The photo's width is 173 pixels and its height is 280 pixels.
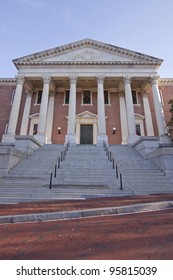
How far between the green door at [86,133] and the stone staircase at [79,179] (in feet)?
32.7

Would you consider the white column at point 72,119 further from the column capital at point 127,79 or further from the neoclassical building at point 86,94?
the column capital at point 127,79

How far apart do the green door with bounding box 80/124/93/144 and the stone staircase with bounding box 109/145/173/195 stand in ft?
33.9

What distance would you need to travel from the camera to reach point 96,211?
16.6 feet

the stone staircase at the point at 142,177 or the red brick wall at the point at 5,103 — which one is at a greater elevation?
the red brick wall at the point at 5,103

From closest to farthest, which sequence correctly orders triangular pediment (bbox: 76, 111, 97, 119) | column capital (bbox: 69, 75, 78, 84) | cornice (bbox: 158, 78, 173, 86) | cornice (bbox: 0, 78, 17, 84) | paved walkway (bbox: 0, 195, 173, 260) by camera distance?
paved walkway (bbox: 0, 195, 173, 260), column capital (bbox: 69, 75, 78, 84), triangular pediment (bbox: 76, 111, 97, 119), cornice (bbox: 158, 78, 173, 86), cornice (bbox: 0, 78, 17, 84)

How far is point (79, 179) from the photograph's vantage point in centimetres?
982

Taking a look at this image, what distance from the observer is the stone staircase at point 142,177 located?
9.00 metres

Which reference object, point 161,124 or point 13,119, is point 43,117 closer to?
point 13,119

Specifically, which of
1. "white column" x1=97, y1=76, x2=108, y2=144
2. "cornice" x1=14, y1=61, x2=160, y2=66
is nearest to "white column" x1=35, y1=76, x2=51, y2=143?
"cornice" x1=14, y1=61, x2=160, y2=66

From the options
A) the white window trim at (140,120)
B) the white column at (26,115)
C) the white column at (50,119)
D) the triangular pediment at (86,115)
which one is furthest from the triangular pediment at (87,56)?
the white window trim at (140,120)

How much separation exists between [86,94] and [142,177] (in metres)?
18.1

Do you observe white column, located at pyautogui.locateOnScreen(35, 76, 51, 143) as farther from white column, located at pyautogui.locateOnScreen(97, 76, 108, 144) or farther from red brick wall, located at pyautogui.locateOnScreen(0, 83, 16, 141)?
red brick wall, located at pyautogui.locateOnScreen(0, 83, 16, 141)

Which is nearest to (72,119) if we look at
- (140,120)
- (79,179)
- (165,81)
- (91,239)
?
(140,120)

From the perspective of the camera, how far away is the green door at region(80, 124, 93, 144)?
23.8 meters
